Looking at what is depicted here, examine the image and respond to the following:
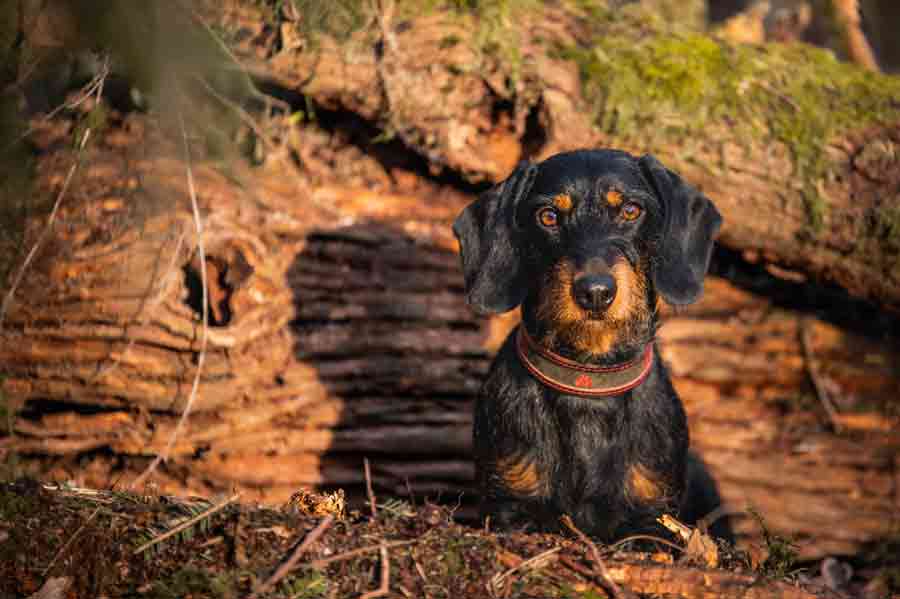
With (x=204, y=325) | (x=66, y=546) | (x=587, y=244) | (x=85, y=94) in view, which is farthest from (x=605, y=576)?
(x=85, y=94)

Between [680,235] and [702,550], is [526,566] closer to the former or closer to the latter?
[702,550]

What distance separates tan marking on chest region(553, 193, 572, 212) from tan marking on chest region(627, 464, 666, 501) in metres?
1.15

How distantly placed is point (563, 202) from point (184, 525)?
1960 mm

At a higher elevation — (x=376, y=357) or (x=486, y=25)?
(x=486, y=25)

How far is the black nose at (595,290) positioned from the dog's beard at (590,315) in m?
0.03

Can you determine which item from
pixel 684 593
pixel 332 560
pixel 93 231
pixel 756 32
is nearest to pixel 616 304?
pixel 684 593

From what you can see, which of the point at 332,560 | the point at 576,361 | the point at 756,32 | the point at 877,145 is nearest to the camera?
the point at 332,560

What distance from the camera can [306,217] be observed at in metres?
5.61

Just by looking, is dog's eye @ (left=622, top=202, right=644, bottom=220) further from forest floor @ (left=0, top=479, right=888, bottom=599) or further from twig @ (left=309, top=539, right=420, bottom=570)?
twig @ (left=309, top=539, right=420, bottom=570)

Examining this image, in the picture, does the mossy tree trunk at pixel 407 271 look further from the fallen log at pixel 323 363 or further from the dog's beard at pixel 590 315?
the dog's beard at pixel 590 315

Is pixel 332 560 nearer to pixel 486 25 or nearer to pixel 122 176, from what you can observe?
pixel 122 176

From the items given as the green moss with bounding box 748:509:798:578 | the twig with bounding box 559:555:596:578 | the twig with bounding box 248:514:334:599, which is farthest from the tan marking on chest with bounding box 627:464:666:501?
the twig with bounding box 248:514:334:599

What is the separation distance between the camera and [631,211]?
373 centimetres

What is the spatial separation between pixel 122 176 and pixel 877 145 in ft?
15.3
